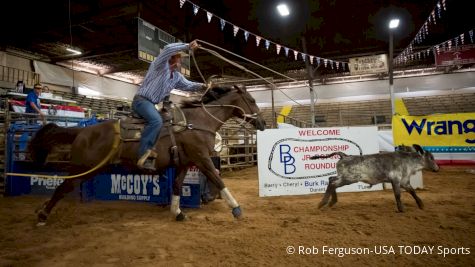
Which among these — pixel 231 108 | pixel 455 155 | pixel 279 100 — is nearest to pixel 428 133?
pixel 455 155

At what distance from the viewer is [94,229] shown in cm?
380

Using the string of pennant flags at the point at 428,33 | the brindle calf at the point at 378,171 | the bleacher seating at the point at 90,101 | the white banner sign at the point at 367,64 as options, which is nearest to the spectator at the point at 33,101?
the brindle calf at the point at 378,171

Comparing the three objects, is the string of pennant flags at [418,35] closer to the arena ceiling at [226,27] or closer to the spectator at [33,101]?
the arena ceiling at [226,27]

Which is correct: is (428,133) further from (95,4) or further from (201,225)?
(95,4)

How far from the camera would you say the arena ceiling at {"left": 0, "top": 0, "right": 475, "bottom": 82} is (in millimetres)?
14336

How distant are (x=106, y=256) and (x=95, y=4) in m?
14.6

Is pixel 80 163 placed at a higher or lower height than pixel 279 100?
lower

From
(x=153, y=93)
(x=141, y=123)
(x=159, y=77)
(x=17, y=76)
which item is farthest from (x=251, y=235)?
(x=17, y=76)

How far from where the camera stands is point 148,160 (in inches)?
159

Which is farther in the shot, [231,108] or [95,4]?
[95,4]

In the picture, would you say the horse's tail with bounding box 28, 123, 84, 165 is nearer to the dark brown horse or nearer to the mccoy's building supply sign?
the dark brown horse

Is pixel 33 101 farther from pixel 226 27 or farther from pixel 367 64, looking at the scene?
pixel 367 64

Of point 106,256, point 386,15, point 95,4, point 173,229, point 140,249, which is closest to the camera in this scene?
point 106,256

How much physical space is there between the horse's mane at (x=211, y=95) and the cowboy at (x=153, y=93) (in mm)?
389
